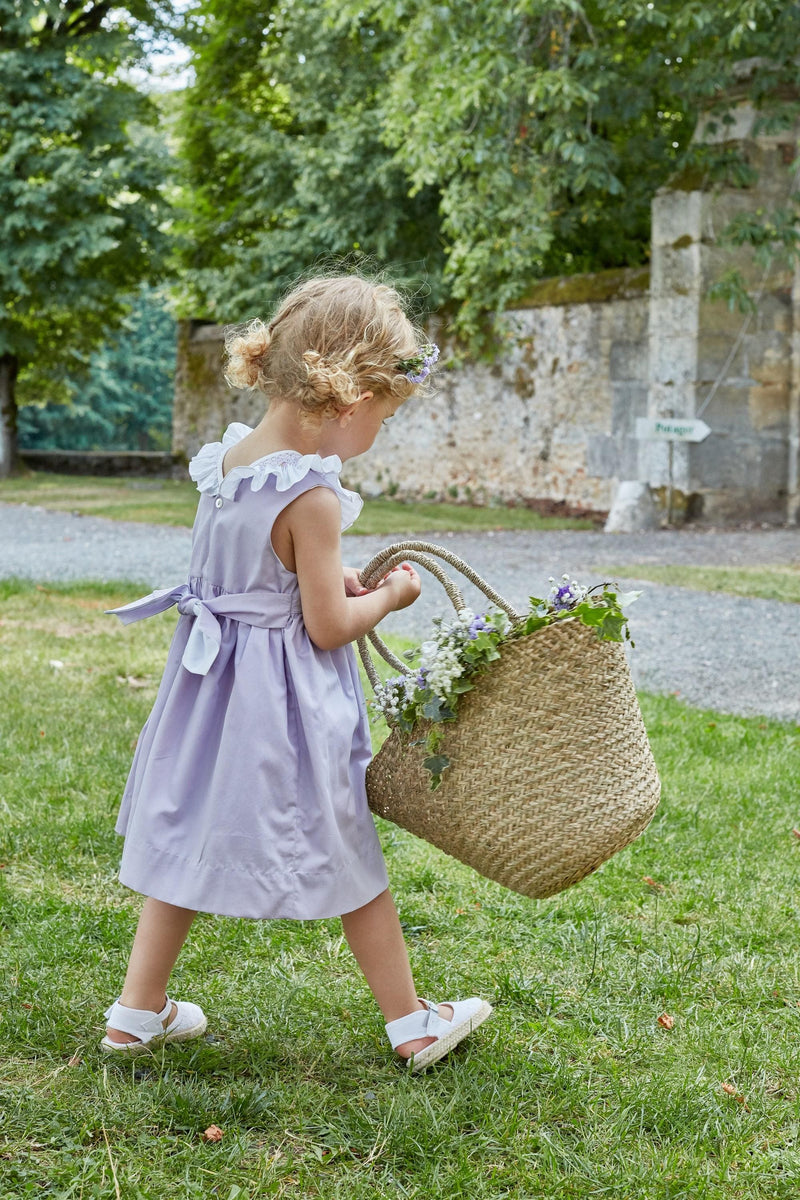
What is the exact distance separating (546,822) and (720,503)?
33.1 ft

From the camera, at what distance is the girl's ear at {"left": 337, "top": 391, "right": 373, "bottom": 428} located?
222cm

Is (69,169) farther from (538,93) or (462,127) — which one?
(538,93)

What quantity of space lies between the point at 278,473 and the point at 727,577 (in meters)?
6.36

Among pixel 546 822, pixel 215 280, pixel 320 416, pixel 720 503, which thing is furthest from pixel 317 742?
pixel 215 280

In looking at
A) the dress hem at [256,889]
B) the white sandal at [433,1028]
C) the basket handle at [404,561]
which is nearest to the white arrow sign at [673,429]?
the basket handle at [404,561]

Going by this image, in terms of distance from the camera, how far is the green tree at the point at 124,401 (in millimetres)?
32062

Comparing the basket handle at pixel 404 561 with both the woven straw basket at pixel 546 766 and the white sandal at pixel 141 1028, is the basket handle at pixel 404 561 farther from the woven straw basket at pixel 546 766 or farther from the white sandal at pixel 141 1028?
the white sandal at pixel 141 1028

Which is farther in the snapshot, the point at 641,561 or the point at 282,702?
the point at 641,561

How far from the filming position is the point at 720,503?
38.4 ft

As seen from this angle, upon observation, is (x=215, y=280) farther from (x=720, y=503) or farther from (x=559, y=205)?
(x=720, y=503)

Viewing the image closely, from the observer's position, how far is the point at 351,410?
223cm

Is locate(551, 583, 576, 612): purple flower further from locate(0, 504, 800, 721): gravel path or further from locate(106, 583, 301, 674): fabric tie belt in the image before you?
locate(0, 504, 800, 721): gravel path

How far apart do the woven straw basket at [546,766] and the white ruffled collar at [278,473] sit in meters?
0.36

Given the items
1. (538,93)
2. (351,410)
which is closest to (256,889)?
(351,410)
